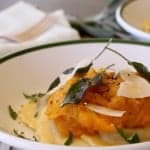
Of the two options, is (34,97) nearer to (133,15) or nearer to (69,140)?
(69,140)

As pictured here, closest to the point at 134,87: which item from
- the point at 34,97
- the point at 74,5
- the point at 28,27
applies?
the point at 34,97

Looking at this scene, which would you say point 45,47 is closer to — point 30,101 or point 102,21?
point 30,101

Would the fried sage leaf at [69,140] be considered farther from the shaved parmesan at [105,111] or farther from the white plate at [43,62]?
the white plate at [43,62]

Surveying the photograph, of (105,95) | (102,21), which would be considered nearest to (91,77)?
(105,95)

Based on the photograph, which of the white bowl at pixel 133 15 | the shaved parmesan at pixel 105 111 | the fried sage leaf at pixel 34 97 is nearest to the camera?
the shaved parmesan at pixel 105 111

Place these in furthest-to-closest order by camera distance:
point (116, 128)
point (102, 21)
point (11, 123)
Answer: point (102, 21) < point (11, 123) < point (116, 128)

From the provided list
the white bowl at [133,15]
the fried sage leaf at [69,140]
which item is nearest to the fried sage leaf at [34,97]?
the fried sage leaf at [69,140]

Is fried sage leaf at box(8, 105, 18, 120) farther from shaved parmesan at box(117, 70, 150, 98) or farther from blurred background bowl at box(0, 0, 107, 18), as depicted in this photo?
blurred background bowl at box(0, 0, 107, 18)
